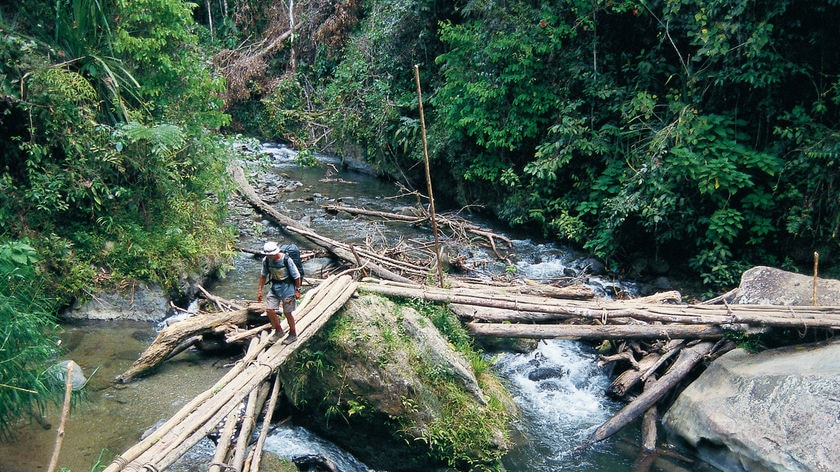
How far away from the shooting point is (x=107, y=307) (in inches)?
331

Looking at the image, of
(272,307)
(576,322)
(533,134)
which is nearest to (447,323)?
(576,322)

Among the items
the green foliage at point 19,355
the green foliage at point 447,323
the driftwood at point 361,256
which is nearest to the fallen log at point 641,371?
the green foliage at point 447,323

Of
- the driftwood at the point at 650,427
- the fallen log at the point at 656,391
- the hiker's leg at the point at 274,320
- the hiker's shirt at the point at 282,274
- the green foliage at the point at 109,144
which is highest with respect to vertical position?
the green foliage at the point at 109,144

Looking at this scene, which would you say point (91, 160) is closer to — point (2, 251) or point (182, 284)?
point (182, 284)

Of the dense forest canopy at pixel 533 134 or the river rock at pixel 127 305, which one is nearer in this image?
the dense forest canopy at pixel 533 134

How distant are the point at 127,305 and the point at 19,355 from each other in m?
3.76

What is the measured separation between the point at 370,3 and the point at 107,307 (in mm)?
13640

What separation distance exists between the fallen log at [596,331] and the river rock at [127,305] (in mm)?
4644

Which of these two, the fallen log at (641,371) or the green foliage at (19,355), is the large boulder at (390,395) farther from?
the green foliage at (19,355)

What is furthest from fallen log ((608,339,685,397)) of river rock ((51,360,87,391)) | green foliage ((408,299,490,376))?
river rock ((51,360,87,391))

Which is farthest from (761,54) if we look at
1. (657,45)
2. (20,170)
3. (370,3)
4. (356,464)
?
(370,3)

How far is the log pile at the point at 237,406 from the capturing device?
13.7 feet

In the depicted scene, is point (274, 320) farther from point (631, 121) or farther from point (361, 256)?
point (631, 121)

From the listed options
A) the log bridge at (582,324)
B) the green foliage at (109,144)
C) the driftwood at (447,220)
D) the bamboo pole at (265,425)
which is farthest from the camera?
the driftwood at (447,220)
